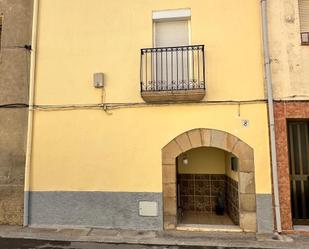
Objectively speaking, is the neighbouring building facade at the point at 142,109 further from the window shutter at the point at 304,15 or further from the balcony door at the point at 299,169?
the window shutter at the point at 304,15

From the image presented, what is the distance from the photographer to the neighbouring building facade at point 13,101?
680cm

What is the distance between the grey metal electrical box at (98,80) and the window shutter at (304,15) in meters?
4.78

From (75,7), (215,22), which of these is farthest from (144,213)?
(75,7)

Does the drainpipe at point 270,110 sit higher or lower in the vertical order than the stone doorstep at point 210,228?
higher

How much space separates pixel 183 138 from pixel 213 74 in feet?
5.36

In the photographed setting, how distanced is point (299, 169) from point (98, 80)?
204 inches

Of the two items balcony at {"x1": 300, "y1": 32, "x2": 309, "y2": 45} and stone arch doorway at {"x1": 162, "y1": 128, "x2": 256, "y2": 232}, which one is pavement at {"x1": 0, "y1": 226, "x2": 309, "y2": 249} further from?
balcony at {"x1": 300, "y1": 32, "x2": 309, "y2": 45}

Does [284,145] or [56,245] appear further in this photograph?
[284,145]

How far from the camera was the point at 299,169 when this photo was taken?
21.3 ft

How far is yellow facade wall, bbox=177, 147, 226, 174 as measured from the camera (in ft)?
25.2

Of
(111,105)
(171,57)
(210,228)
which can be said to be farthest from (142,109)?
(210,228)

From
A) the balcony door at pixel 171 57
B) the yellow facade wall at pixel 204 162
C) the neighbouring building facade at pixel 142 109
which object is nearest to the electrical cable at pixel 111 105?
the neighbouring building facade at pixel 142 109

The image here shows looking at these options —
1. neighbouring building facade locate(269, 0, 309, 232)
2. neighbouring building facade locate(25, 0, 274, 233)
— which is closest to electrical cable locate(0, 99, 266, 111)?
neighbouring building facade locate(25, 0, 274, 233)

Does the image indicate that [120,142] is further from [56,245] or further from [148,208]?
[56,245]
